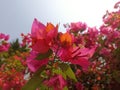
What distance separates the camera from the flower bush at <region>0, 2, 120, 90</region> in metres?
1.40

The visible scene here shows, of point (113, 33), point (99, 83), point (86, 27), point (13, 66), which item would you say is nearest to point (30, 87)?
point (13, 66)

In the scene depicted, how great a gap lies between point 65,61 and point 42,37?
0.14 meters

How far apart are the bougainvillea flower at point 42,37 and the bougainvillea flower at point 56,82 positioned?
0.14 metres

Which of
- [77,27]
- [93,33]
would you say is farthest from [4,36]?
[93,33]

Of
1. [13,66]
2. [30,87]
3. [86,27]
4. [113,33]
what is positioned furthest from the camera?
[86,27]

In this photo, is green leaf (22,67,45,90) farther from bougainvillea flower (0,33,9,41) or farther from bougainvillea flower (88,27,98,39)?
bougainvillea flower (0,33,9,41)

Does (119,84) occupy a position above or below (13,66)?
below

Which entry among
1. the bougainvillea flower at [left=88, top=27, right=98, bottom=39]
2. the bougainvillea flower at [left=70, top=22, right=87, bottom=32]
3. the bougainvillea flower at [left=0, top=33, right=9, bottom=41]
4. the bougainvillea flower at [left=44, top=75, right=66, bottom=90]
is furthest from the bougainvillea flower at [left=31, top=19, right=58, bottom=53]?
the bougainvillea flower at [left=0, top=33, right=9, bottom=41]

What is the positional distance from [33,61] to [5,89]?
0.76 metres

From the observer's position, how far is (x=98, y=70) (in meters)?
4.29

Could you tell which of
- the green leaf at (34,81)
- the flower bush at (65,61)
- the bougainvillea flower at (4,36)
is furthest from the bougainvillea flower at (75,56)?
the bougainvillea flower at (4,36)

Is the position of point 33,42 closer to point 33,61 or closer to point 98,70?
point 33,61

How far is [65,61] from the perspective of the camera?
1.42 metres

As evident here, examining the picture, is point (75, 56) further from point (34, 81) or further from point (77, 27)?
point (77, 27)
